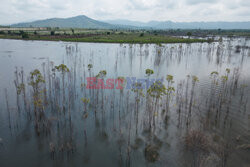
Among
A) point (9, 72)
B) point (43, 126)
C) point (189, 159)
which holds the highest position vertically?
point (9, 72)

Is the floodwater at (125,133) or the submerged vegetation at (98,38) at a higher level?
the submerged vegetation at (98,38)

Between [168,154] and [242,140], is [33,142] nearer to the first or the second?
[168,154]

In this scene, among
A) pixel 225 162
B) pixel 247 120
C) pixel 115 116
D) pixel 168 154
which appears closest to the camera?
pixel 225 162

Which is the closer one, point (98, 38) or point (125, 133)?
point (125, 133)

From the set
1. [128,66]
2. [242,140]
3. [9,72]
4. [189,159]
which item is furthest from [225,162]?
[9,72]

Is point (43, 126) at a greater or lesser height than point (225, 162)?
greater

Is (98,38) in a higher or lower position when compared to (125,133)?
higher

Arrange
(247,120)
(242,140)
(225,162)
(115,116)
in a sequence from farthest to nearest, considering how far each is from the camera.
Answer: (115,116) < (247,120) < (242,140) < (225,162)

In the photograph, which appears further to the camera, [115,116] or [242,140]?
[115,116]

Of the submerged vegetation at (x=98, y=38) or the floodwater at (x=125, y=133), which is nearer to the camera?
the floodwater at (x=125, y=133)

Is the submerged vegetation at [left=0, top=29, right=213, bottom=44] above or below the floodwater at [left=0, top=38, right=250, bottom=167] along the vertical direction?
above

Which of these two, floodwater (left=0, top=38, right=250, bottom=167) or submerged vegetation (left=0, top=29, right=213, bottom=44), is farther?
submerged vegetation (left=0, top=29, right=213, bottom=44)
